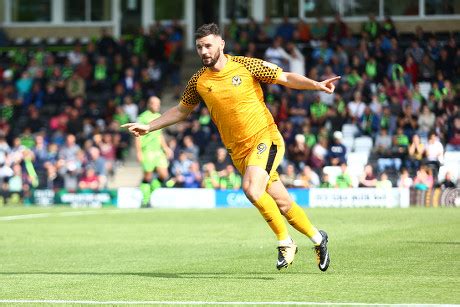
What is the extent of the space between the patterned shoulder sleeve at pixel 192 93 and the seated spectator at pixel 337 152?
54.4 ft

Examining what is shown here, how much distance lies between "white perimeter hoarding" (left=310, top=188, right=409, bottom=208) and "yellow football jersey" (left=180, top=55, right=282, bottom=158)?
1490 cm

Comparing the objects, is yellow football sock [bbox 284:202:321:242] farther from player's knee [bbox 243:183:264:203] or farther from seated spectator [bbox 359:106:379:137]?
seated spectator [bbox 359:106:379:137]

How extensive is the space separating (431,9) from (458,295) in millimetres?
27784

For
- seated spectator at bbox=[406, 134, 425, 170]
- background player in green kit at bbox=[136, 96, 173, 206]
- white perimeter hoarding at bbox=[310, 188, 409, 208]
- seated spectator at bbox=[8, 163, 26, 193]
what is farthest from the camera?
seated spectator at bbox=[8, 163, 26, 193]

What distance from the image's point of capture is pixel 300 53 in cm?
3347

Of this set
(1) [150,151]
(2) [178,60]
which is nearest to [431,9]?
(2) [178,60]

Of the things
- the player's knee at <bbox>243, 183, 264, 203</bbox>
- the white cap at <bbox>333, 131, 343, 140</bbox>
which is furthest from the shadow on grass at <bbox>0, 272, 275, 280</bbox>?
the white cap at <bbox>333, 131, 343, 140</bbox>

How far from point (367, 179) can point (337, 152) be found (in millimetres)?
1342

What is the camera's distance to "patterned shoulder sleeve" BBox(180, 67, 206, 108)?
455 inches

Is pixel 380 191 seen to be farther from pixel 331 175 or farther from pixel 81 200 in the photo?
pixel 81 200

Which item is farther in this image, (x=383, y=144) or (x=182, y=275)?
(x=383, y=144)

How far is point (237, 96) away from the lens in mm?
11258

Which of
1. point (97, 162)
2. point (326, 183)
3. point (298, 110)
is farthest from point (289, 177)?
point (97, 162)

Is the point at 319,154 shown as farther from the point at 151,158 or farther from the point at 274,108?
the point at 151,158
